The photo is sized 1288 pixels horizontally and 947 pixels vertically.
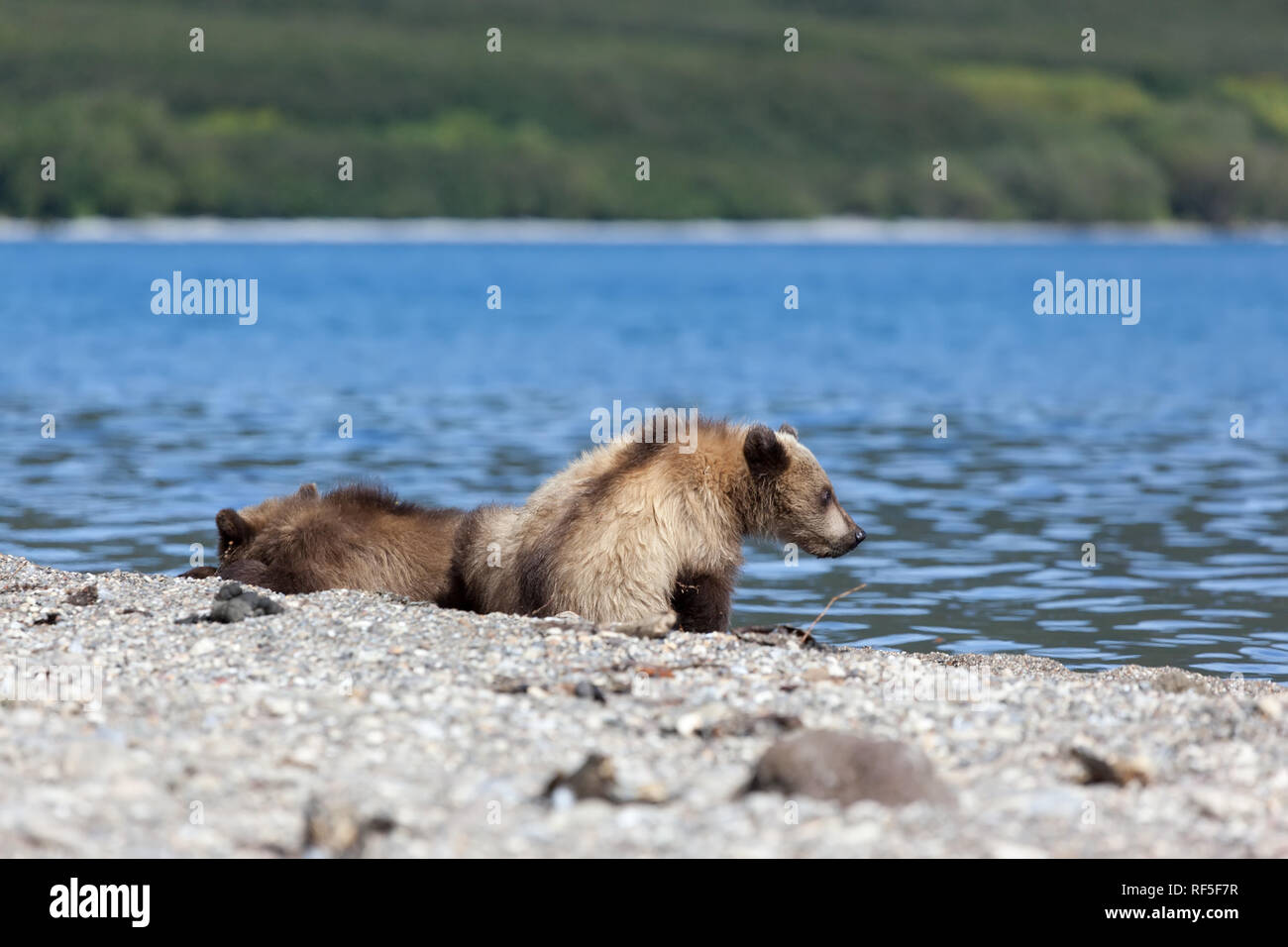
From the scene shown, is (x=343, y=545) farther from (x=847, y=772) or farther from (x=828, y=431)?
(x=828, y=431)

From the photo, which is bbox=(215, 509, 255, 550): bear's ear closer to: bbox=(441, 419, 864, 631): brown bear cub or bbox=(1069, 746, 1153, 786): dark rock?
bbox=(441, 419, 864, 631): brown bear cub

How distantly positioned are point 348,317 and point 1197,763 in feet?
190

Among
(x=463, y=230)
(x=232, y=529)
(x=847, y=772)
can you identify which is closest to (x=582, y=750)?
(x=847, y=772)

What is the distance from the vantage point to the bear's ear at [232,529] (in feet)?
39.2

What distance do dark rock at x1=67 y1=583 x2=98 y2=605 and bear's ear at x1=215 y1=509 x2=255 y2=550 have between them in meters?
1.24

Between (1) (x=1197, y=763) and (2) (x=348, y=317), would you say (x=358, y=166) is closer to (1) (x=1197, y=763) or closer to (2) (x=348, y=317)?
(2) (x=348, y=317)

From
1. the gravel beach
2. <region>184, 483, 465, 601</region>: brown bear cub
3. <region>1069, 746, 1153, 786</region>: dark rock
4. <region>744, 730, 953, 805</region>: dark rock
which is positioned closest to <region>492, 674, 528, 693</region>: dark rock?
the gravel beach

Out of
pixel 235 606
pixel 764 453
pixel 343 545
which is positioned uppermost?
pixel 764 453

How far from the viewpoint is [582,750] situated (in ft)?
23.4

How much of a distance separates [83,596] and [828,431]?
18.1 meters

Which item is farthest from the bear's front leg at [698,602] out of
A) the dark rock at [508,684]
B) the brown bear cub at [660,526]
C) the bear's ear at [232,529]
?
the bear's ear at [232,529]

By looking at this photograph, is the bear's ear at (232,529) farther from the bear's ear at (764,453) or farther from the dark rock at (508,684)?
the dark rock at (508,684)

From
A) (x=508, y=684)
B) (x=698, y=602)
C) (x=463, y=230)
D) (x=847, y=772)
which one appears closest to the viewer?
(x=847, y=772)

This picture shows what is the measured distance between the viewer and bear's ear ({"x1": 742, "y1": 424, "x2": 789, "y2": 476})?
10492 millimetres
